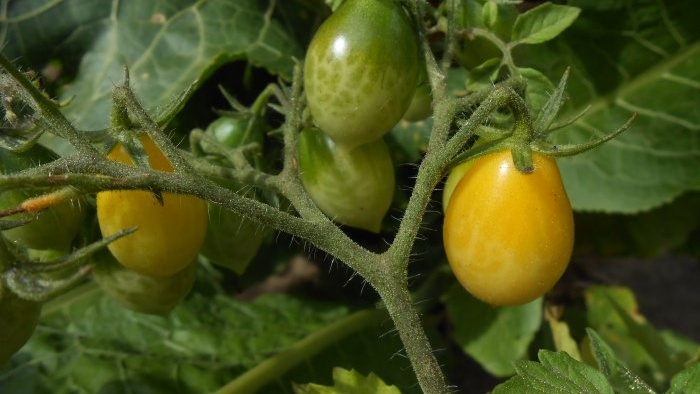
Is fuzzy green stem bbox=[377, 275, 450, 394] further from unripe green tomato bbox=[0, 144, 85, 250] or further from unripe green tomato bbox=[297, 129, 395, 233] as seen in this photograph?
unripe green tomato bbox=[0, 144, 85, 250]

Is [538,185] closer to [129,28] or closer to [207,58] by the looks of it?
[207,58]

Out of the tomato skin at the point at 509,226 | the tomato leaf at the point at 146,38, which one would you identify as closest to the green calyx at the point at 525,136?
the tomato skin at the point at 509,226

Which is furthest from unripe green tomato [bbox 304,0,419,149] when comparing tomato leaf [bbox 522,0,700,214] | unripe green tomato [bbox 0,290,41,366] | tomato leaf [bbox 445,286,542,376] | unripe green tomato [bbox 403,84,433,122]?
tomato leaf [bbox 445,286,542,376]

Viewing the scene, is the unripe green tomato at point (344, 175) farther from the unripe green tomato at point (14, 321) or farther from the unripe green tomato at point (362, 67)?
the unripe green tomato at point (14, 321)

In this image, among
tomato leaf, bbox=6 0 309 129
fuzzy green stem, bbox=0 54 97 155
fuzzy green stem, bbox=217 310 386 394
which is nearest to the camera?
fuzzy green stem, bbox=0 54 97 155

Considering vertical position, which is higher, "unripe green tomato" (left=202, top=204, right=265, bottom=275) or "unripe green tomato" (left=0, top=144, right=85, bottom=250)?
"unripe green tomato" (left=0, top=144, right=85, bottom=250)

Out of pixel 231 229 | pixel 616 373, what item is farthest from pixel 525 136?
pixel 231 229
